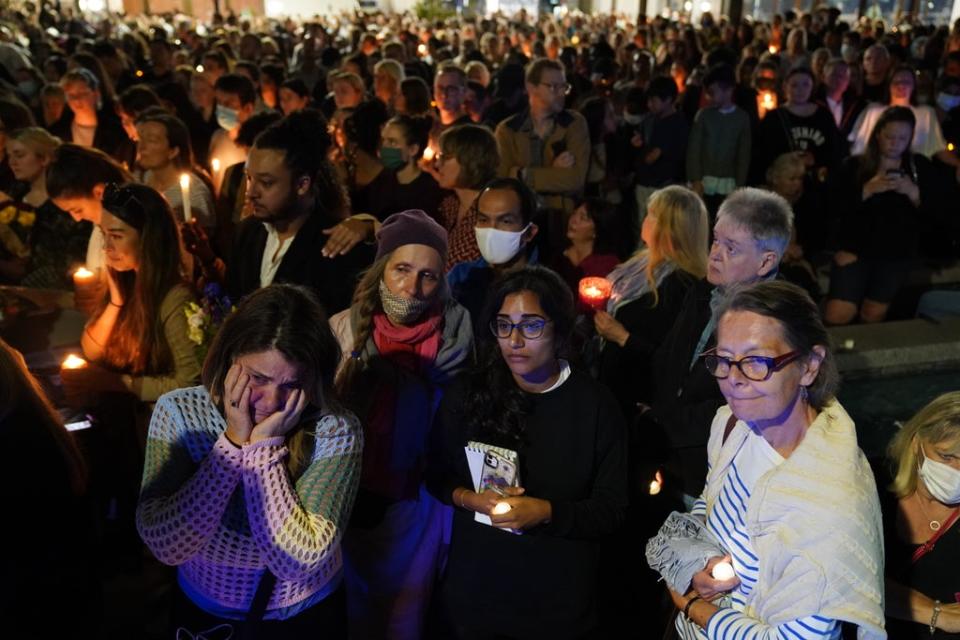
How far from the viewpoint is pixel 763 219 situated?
3.32 m

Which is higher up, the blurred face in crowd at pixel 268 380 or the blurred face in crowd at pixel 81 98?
the blurred face in crowd at pixel 81 98

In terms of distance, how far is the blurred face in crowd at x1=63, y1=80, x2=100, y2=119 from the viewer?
7285 millimetres

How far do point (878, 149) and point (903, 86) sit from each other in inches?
132

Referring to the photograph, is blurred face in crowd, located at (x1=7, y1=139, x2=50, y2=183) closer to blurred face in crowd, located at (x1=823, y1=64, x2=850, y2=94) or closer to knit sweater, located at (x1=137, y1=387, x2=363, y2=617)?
knit sweater, located at (x1=137, y1=387, x2=363, y2=617)

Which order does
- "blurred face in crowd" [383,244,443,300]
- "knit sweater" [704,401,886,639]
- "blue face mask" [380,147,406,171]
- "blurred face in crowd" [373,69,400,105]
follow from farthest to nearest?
"blurred face in crowd" [373,69,400,105] < "blue face mask" [380,147,406,171] < "blurred face in crowd" [383,244,443,300] < "knit sweater" [704,401,886,639]

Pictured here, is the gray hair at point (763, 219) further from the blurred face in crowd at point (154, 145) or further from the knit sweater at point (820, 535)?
the blurred face in crowd at point (154, 145)

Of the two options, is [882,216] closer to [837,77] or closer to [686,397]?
[686,397]

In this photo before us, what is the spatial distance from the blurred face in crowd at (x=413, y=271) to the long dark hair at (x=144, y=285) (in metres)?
0.93

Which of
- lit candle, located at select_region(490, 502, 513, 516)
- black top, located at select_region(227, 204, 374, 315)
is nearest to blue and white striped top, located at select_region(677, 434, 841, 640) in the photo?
lit candle, located at select_region(490, 502, 513, 516)

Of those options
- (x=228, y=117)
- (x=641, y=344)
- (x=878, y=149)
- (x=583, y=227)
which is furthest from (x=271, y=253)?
(x=228, y=117)

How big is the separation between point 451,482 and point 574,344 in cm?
124

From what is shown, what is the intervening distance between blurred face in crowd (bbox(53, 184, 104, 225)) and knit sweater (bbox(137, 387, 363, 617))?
244cm

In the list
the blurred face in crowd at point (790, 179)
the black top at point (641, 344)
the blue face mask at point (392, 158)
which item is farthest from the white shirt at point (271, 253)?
the blurred face in crowd at point (790, 179)

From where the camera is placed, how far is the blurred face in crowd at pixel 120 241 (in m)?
3.40
